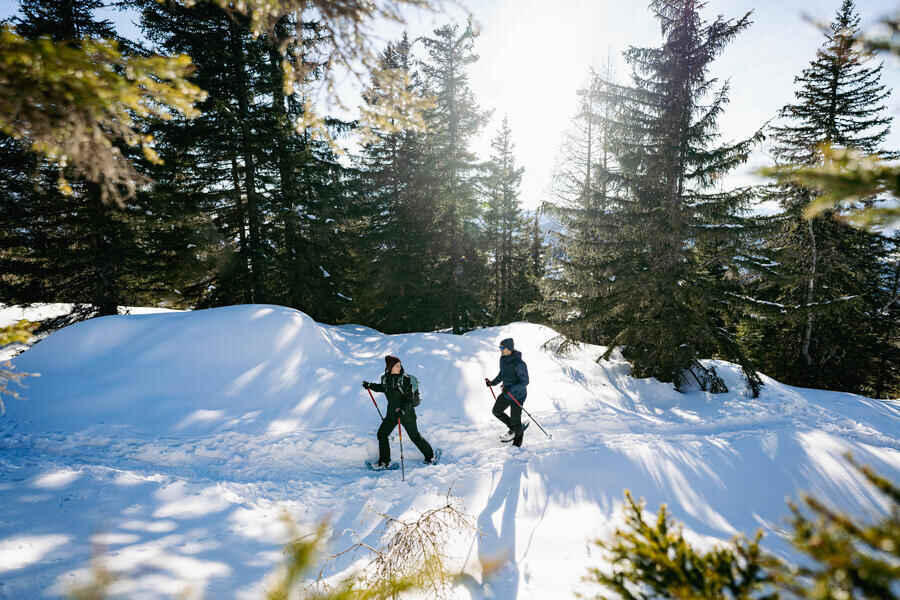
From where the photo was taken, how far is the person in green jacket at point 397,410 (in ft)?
19.9

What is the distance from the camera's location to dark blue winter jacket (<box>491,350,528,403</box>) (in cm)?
704

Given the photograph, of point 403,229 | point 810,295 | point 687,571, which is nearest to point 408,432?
point 687,571

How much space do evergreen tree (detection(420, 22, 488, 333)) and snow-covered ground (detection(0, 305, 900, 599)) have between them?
7461 mm

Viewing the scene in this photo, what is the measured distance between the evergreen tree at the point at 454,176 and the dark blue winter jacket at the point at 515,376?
36.7ft

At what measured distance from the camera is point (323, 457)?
633cm

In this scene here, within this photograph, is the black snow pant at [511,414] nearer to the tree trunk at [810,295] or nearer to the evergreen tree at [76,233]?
the tree trunk at [810,295]

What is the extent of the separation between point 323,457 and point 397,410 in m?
1.56

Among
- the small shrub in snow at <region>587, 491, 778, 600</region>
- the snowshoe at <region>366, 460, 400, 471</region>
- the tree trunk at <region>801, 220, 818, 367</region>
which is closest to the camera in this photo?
the small shrub in snow at <region>587, 491, 778, 600</region>

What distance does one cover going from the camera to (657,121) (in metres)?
10.5

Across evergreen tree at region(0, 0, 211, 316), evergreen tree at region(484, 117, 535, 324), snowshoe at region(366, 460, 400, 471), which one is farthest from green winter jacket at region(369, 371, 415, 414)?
evergreen tree at region(484, 117, 535, 324)

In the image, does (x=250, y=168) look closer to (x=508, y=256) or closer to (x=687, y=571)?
(x=687, y=571)

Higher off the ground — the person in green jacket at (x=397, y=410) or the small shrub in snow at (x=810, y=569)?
the small shrub in snow at (x=810, y=569)

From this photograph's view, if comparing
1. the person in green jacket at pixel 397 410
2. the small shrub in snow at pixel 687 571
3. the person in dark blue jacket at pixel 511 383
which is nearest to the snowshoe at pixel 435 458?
the person in green jacket at pixel 397 410

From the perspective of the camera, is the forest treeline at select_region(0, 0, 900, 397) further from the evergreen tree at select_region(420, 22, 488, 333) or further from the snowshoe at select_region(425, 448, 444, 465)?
the snowshoe at select_region(425, 448, 444, 465)
